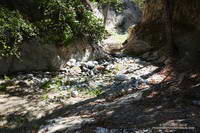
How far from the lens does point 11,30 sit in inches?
542

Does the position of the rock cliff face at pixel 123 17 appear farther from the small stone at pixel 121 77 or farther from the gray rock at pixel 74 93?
the gray rock at pixel 74 93

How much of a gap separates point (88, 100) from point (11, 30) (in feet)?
15.0

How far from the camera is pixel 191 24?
1789 centimetres

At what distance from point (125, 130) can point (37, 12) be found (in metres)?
9.98

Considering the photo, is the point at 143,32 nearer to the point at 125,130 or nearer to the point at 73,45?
the point at 73,45

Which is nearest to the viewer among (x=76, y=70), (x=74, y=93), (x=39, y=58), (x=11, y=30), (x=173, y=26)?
(x=74, y=93)

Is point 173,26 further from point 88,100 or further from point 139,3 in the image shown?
point 139,3

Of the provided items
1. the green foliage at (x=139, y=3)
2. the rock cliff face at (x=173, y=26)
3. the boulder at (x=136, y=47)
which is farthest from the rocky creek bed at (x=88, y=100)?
the green foliage at (x=139, y=3)

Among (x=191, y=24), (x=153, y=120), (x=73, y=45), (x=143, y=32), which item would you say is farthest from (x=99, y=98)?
(x=143, y=32)

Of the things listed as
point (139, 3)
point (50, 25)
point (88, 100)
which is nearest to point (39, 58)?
point (50, 25)

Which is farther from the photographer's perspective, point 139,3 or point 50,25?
point 139,3

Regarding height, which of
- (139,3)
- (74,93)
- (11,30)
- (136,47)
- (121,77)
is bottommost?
(74,93)

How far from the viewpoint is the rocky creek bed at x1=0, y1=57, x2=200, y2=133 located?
898cm

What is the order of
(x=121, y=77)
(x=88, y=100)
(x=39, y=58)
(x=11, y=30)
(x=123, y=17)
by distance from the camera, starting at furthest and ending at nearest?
(x=123, y=17) → (x=39, y=58) → (x=121, y=77) → (x=11, y=30) → (x=88, y=100)
